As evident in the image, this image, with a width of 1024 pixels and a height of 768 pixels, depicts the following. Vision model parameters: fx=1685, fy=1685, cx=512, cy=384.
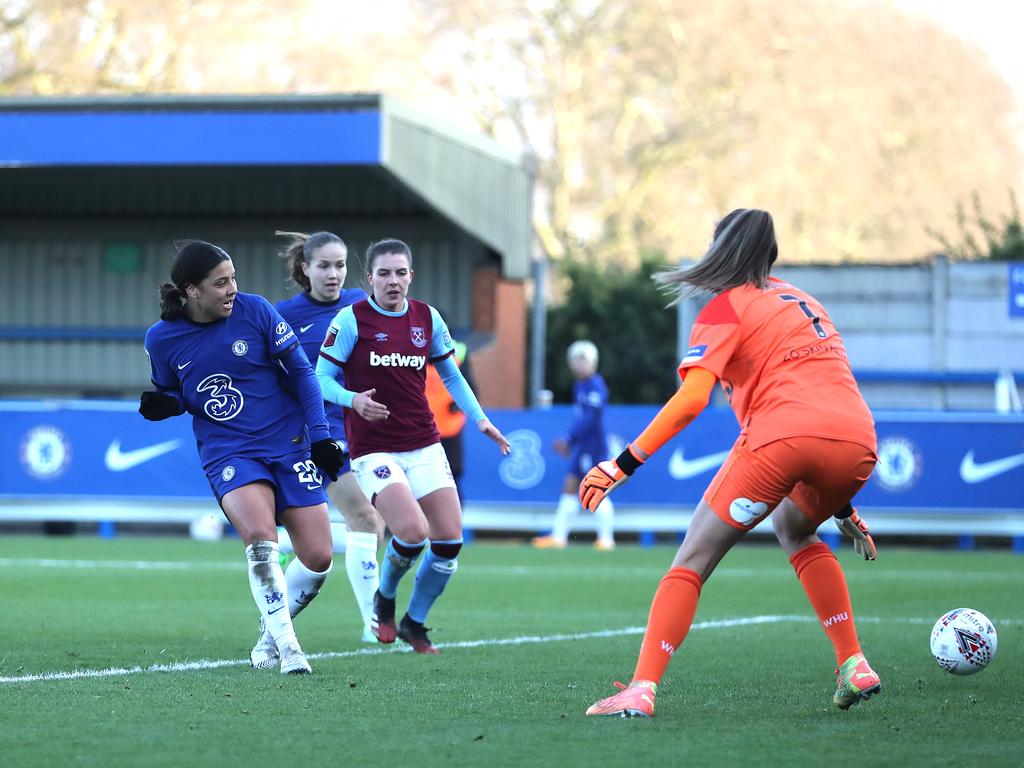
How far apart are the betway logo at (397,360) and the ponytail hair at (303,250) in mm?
815

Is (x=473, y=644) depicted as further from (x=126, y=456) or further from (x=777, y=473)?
(x=126, y=456)

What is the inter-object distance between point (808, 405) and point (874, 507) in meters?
12.6

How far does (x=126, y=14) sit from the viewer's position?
38.0 meters

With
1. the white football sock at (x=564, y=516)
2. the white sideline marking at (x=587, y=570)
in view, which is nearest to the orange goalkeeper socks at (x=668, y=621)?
the white sideline marking at (x=587, y=570)

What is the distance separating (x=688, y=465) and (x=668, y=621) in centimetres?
1266

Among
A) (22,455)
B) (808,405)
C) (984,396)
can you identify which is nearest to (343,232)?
(22,455)

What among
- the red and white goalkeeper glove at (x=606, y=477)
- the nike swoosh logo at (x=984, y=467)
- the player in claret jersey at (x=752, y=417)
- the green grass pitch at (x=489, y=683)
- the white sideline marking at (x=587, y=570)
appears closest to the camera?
the green grass pitch at (x=489, y=683)

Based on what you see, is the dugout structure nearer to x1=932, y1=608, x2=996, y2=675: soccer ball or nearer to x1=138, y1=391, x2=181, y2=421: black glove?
x1=138, y1=391, x2=181, y2=421: black glove

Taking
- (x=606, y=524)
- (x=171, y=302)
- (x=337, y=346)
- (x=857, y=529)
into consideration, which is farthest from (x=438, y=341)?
(x=606, y=524)

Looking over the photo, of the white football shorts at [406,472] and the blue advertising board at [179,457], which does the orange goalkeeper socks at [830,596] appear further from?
the blue advertising board at [179,457]

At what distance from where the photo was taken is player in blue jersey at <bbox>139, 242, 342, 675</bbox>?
729 centimetres

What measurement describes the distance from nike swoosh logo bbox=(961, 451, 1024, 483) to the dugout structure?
28.5 ft

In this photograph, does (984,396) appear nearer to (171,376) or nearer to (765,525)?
(765,525)

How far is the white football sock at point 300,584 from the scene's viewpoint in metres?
8.18
